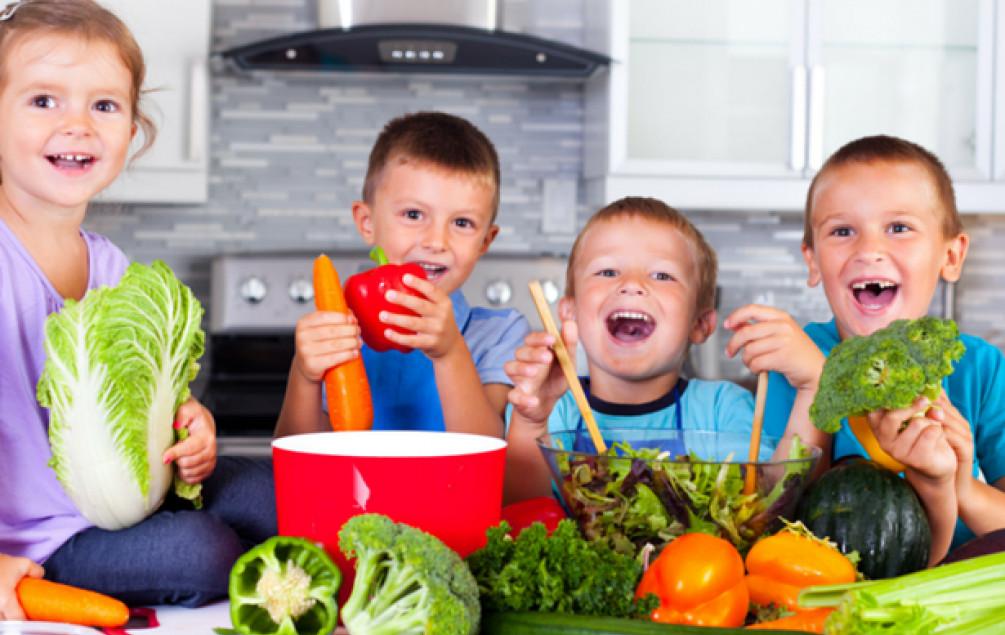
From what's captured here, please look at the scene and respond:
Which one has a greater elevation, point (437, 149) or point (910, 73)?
point (910, 73)

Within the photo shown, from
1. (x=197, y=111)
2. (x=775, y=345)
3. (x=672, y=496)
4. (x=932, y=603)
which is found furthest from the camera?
(x=197, y=111)

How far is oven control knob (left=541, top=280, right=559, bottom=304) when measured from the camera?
2.92 m

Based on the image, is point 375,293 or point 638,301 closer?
point 375,293

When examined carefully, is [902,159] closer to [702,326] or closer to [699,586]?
[702,326]

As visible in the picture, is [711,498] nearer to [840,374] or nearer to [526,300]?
[840,374]

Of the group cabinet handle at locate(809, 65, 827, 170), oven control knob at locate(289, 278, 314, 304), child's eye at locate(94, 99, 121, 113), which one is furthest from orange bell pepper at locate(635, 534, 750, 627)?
cabinet handle at locate(809, 65, 827, 170)

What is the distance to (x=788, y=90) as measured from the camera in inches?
117

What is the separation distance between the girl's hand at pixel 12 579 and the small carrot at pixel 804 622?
569mm

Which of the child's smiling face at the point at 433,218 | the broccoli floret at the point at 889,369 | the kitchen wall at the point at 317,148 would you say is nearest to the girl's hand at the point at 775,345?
the broccoli floret at the point at 889,369

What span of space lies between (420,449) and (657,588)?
0.75ft

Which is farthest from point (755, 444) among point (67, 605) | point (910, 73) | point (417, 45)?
point (910, 73)

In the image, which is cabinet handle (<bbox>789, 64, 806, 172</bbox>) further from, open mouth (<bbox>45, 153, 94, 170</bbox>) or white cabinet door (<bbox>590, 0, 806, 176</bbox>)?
open mouth (<bbox>45, 153, 94, 170</bbox>)

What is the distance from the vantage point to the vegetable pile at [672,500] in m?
0.86

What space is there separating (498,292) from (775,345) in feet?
5.99
